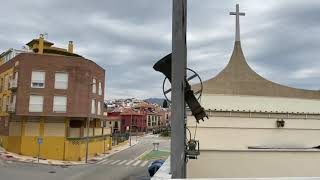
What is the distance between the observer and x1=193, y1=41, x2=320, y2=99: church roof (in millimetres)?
26561

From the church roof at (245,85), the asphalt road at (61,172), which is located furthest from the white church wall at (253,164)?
the asphalt road at (61,172)

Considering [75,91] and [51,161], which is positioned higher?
[75,91]

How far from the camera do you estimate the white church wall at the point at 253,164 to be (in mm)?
16875

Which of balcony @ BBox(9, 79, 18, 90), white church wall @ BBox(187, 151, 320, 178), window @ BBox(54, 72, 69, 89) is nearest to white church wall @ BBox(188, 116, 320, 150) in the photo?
white church wall @ BBox(187, 151, 320, 178)

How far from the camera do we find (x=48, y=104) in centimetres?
4759

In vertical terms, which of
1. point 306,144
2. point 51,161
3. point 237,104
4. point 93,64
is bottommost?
point 51,161

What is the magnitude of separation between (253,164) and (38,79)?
3539 centimetres

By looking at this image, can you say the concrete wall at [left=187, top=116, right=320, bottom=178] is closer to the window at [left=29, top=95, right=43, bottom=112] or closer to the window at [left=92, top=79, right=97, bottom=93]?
the window at [left=29, top=95, right=43, bottom=112]

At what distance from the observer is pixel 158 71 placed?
920 centimetres

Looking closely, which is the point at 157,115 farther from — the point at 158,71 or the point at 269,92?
the point at 158,71

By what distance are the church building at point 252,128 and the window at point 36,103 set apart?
26.4 metres

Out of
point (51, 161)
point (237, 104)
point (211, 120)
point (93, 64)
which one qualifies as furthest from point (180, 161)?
point (93, 64)

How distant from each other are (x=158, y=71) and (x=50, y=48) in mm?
48602

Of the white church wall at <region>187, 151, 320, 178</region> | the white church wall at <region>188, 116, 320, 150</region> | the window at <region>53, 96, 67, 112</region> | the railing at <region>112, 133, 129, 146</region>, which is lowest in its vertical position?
the railing at <region>112, 133, 129, 146</region>
